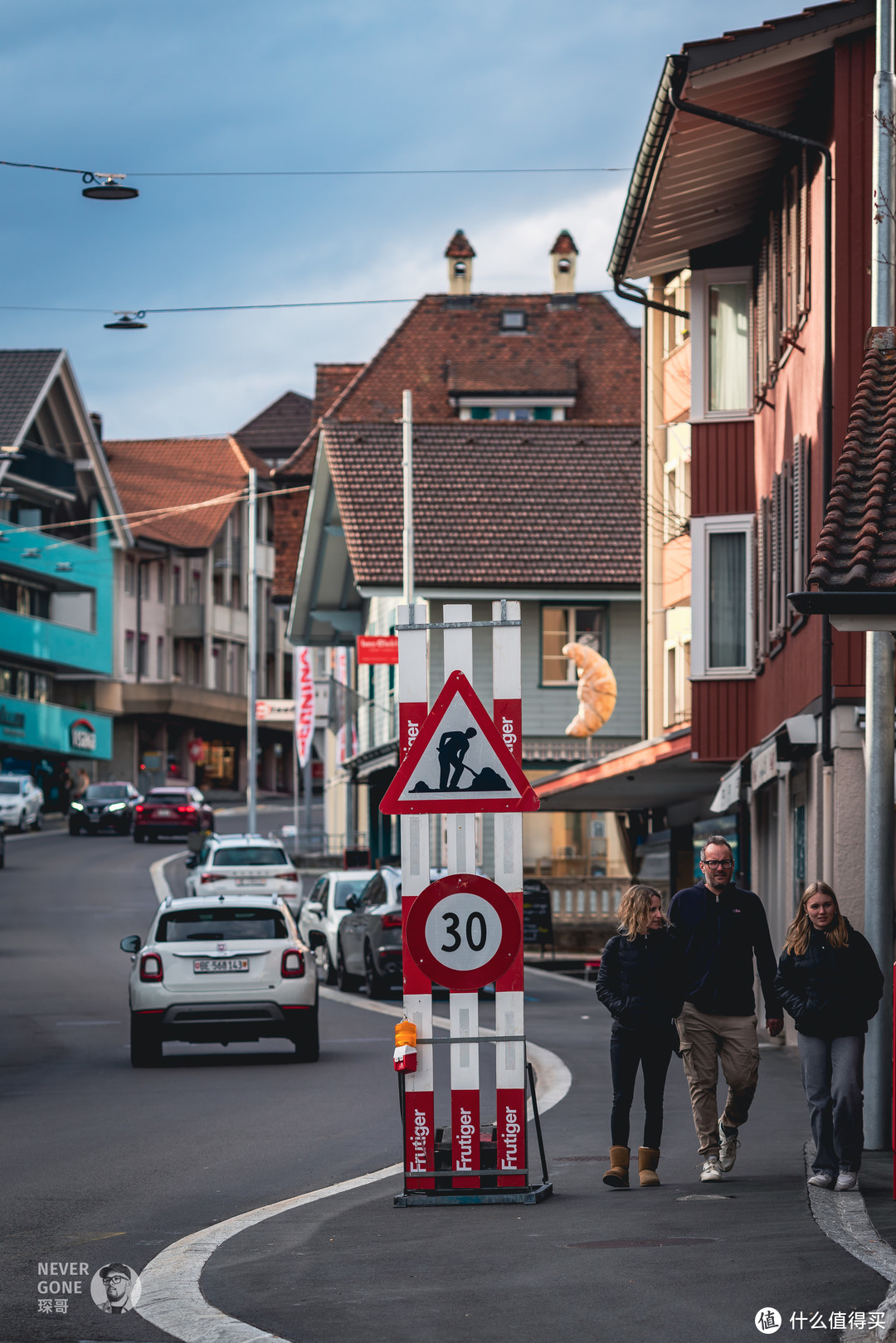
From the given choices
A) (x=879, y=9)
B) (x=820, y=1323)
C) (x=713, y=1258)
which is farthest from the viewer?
(x=879, y=9)

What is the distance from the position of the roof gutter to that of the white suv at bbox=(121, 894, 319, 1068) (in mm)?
5044

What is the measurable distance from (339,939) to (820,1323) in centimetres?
2182

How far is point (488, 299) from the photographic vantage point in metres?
68.6

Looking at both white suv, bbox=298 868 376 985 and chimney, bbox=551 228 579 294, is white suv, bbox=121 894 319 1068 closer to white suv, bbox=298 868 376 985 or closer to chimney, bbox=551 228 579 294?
white suv, bbox=298 868 376 985

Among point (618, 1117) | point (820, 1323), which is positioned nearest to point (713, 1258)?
point (820, 1323)

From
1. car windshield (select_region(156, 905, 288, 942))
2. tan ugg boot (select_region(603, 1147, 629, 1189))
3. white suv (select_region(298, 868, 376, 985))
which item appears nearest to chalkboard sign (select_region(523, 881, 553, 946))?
white suv (select_region(298, 868, 376, 985))

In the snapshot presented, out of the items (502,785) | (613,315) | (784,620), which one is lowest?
(502,785)

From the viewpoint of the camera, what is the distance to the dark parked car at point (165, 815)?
2662 inches

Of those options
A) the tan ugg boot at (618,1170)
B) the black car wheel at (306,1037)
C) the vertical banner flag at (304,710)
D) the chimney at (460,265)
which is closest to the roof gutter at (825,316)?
the black car wheel at (306,1037)

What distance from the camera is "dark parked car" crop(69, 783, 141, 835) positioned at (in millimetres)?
71625

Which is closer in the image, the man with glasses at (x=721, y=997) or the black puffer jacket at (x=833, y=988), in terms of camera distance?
the black puffer jacket at (x=833, y=988)

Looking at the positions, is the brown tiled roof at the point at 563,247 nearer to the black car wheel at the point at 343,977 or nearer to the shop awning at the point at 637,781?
the shop awning at the point at 637,781

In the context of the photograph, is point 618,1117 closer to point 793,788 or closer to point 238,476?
point 793,788

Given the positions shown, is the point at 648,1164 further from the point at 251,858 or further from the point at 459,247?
the point at 459,247
